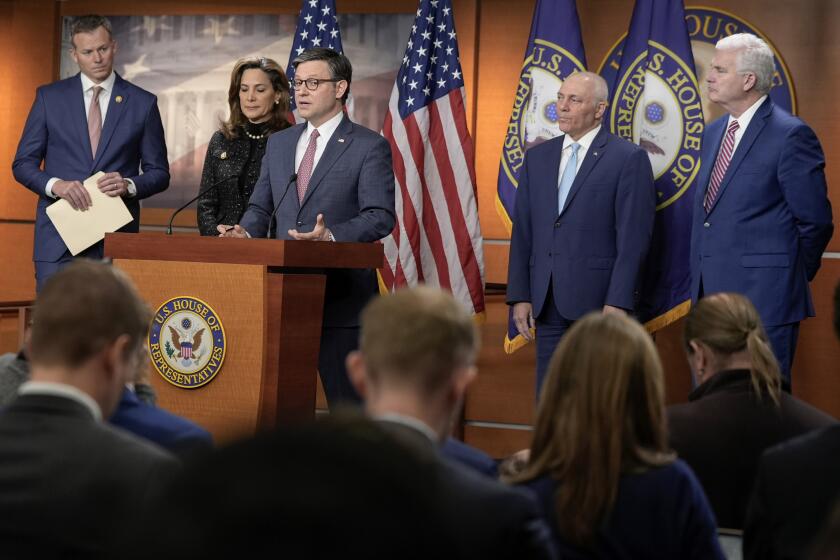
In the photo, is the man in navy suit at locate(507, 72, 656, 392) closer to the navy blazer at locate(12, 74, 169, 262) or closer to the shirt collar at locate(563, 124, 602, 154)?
the shirt collar at locate(563, 124, 602, 154)

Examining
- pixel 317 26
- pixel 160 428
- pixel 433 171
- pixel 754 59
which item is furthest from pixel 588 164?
pixel 160 428

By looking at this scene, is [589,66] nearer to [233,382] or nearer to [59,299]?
[233,382]

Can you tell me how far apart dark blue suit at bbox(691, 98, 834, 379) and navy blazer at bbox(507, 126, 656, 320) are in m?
0.32

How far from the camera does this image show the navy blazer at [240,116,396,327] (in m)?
4.16

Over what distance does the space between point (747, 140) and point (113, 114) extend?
2.89m

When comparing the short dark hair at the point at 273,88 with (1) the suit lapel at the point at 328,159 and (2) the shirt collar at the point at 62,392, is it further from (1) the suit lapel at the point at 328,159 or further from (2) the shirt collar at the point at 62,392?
(2) the shirt collar at the point at 62,392

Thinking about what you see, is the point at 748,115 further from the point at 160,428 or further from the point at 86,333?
the point at 86,333

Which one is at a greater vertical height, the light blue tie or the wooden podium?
the light blue tie

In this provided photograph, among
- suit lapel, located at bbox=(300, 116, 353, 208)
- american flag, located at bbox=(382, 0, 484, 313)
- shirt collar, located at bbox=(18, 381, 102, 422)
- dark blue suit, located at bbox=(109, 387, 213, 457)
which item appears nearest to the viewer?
shirt collar, located at bbox=(18, 381, 102, 422)

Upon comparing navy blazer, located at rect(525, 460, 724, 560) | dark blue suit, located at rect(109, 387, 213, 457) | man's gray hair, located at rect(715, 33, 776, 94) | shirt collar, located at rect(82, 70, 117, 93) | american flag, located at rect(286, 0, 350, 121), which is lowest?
navy blazer, located at rect(525, 460, 724, 560)

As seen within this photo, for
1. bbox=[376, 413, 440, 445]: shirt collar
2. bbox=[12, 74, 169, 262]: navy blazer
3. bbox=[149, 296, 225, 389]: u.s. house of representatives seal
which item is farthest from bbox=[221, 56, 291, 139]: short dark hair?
bbox=[376, 413, 440, 445]: shirt collar

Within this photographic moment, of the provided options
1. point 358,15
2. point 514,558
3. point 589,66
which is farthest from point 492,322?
point 514,558

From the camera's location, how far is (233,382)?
3588mm

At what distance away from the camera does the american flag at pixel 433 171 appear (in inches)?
225
